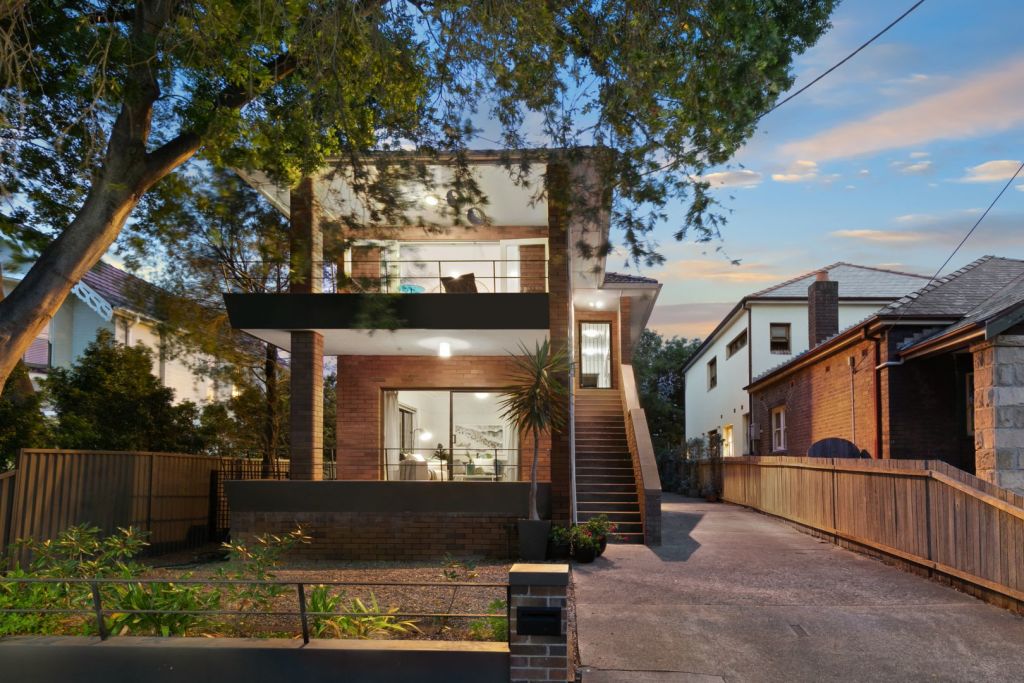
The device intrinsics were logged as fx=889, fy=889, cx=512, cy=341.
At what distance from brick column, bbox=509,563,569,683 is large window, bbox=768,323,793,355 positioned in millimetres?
24391

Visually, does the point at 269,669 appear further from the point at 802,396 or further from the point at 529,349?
the point at 802,396

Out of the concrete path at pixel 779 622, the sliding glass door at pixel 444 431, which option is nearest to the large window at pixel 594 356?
the sliding glass door at pixel 444 431

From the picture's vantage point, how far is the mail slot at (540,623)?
6.45 m

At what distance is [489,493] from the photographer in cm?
1365

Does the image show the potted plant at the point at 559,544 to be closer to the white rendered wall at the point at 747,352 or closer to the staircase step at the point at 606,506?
the staircase step at the point at 606,506

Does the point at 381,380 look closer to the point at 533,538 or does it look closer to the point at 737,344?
the point at 533,538

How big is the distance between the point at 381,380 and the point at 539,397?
4595 mm

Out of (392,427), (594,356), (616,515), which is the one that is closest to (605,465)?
(616,515)

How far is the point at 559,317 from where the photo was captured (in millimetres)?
14820

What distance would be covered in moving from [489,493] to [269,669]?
7.17 meters

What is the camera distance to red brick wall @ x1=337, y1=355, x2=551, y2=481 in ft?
56.2

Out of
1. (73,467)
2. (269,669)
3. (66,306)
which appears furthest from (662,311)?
(269,669)

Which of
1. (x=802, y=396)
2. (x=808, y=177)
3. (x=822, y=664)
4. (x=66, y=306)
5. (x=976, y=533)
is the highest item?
(x=808, y=177)

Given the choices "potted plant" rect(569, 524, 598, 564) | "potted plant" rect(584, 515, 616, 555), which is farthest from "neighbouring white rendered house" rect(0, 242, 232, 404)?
"potted plant" rect(569, 524, 598, 564)
